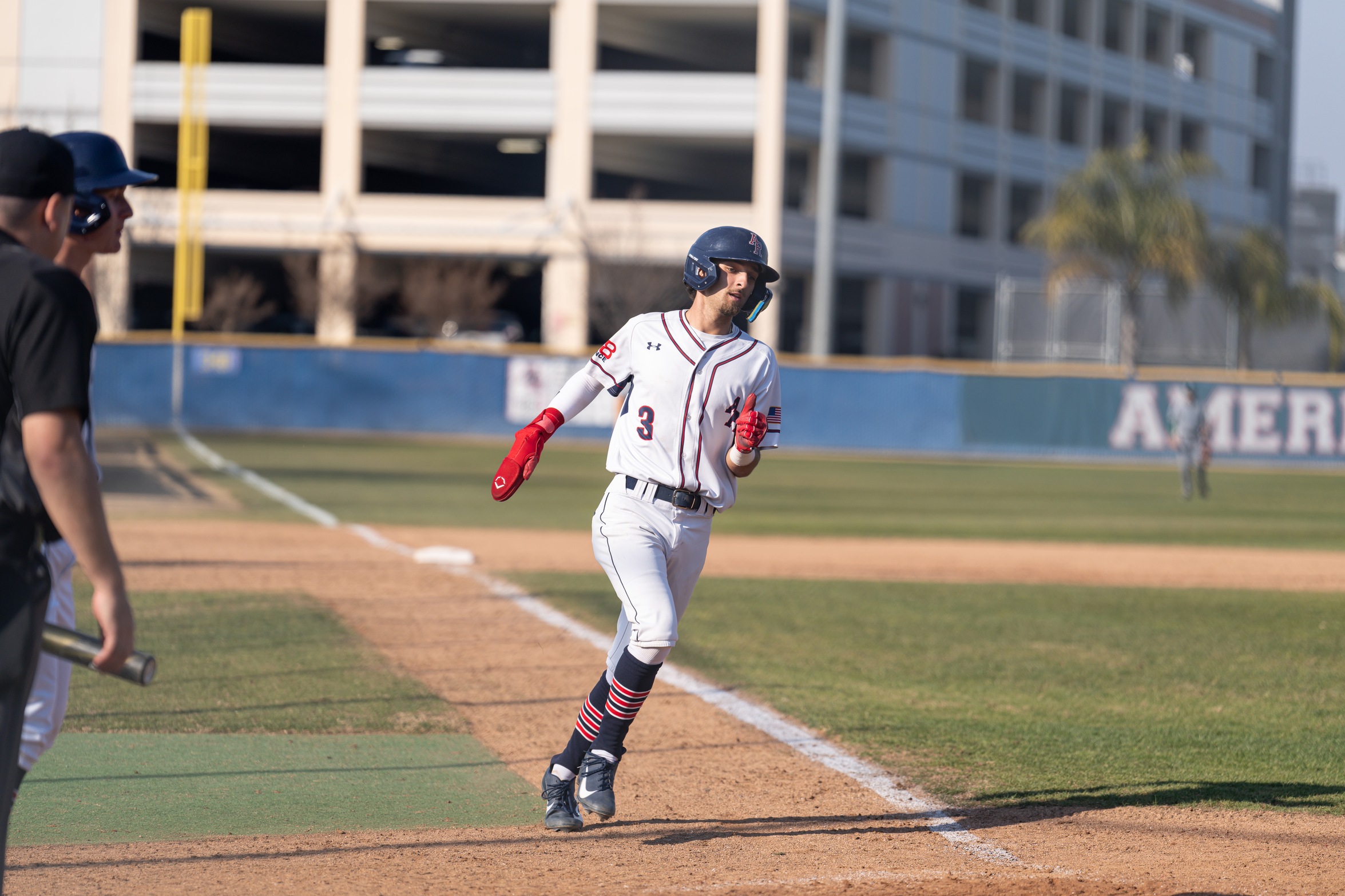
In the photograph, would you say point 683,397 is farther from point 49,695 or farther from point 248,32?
point 248,32

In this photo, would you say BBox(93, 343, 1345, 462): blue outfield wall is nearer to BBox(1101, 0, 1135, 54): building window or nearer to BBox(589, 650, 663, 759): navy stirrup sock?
BBox(1101, 0, 1135, 54): building window

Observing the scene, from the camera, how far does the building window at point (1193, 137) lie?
56719 millimetres

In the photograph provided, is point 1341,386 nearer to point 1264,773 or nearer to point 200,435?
point 200,435

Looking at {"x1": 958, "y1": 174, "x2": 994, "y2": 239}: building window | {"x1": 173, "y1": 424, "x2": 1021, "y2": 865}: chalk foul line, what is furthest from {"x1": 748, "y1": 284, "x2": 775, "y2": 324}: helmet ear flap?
{"x1": 958, "y1": 174, "x2": 994, "y2": 239}: building window

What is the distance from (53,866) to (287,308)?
48.2 m

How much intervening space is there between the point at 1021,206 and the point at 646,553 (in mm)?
48742

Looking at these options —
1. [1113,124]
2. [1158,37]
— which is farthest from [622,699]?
[1158,37]

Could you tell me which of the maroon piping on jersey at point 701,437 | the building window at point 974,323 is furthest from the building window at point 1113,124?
the maroon piping on jersey at point 701,437

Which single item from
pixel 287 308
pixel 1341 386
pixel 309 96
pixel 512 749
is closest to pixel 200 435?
pixel 309 96

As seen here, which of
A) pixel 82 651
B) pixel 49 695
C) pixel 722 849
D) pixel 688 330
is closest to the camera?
pixel 82 651

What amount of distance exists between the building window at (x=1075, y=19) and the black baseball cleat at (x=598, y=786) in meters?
51.3

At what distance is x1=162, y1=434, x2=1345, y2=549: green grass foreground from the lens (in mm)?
18422

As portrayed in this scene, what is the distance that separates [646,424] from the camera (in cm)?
529

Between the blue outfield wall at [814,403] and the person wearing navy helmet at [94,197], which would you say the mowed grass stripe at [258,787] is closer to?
the person wearing navy helmet at [94,197]
